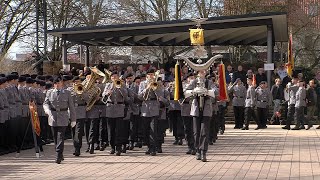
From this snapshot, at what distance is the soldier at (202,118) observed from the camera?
14891 millimetres

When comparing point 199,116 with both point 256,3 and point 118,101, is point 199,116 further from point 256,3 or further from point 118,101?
point 256,3

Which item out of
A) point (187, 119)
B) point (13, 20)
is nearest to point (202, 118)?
point (187, 119)

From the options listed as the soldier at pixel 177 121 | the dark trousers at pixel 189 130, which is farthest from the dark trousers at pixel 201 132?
the soldier at pixel 177 121

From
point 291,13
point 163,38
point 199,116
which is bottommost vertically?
point 199,116

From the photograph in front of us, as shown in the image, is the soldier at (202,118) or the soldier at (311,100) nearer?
the soldier at (202,118)

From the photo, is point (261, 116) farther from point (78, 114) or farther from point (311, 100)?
point (78, 114)

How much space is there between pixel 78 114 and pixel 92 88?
86 centimetres

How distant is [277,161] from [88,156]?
4.73 metres

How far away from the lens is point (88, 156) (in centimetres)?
1620

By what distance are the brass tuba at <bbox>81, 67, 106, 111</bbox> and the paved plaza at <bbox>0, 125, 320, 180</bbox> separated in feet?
4.54

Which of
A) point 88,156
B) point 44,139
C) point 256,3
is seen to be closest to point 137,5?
point 256,3

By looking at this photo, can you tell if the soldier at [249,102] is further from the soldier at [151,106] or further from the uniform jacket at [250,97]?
the soldier at [151,106]

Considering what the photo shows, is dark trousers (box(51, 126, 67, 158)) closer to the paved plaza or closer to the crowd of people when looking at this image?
the crowd of people

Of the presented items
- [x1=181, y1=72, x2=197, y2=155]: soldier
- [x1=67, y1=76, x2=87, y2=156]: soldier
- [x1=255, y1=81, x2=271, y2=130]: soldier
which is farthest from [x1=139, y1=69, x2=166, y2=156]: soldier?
[x1=255, y1=81, x2=271, y2=130]: soldier
